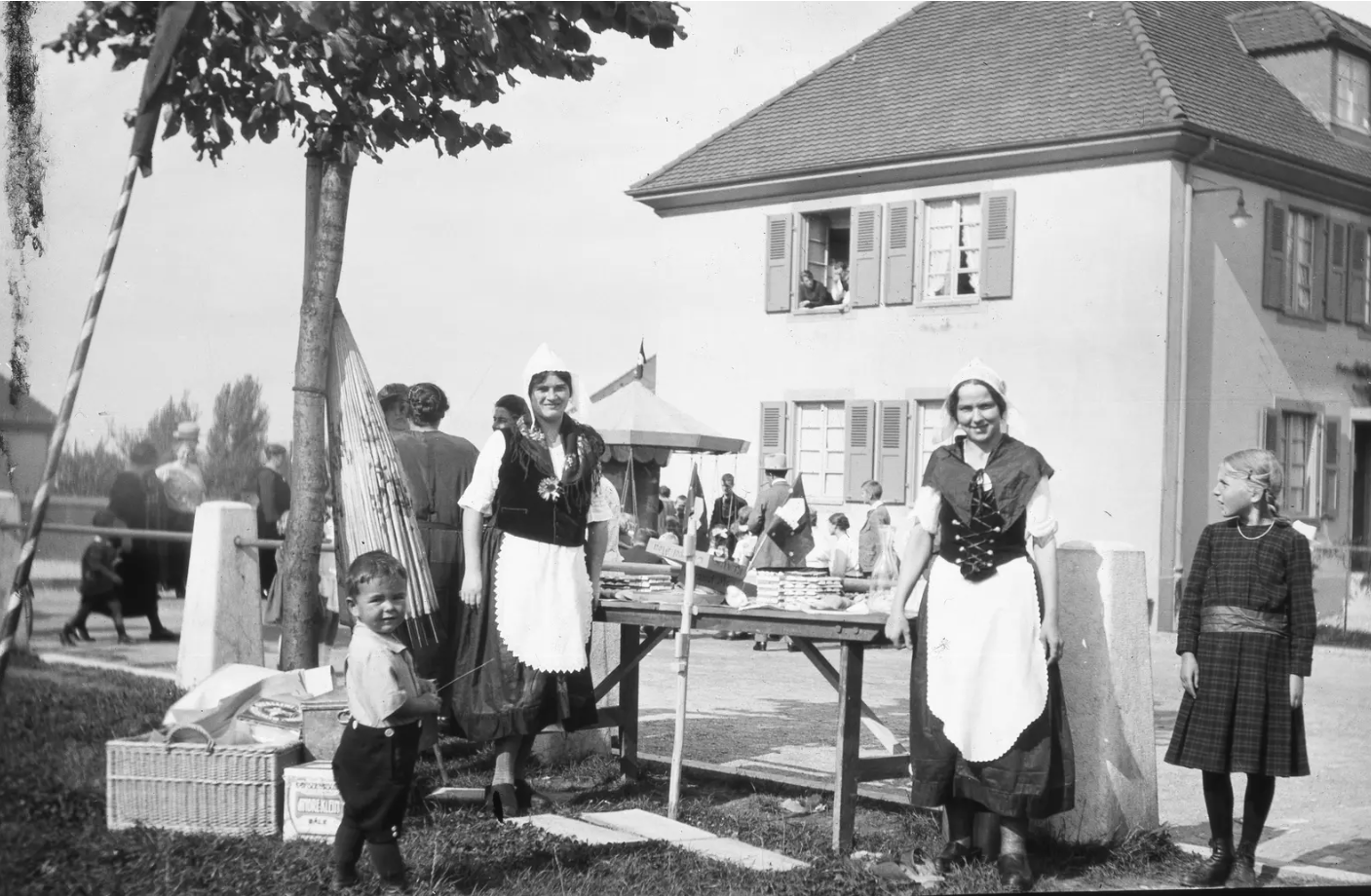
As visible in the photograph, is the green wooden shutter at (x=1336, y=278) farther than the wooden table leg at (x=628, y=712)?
No

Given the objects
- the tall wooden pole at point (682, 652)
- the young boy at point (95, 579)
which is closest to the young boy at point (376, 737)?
the young boy at point (95, 579)

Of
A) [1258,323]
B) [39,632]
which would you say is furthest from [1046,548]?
[39,632]

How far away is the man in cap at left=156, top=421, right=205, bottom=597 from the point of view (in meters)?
4.74

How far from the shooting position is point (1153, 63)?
821 centimetres

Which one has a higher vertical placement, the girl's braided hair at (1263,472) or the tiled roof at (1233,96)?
the tiled roof at (1233,96)

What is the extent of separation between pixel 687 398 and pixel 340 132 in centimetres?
274

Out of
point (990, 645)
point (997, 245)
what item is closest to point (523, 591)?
point (990, 645)

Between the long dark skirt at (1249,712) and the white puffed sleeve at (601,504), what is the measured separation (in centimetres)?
225

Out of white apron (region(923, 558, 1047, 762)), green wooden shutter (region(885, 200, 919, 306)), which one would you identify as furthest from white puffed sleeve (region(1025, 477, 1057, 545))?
green wooden shutter (region(885, 200, 919, 306))

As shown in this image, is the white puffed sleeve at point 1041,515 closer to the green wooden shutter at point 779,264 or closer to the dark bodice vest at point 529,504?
the dark bodice vest at point 529,504

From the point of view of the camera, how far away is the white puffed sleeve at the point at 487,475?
18.3 ft

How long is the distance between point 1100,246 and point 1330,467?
1621 millimetres

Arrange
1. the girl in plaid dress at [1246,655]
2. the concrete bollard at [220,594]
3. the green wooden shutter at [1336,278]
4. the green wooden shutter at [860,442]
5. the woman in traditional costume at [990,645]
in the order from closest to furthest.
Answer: the woman in traditional costume at [990,645] → the girl in plaid dress at [1246,655] → the green wooden shutter at [1336,278] → the concrete bollard at [220,594] → the green wooden shutter at [860,442]

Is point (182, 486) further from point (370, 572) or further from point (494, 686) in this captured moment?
point (494, 686)
